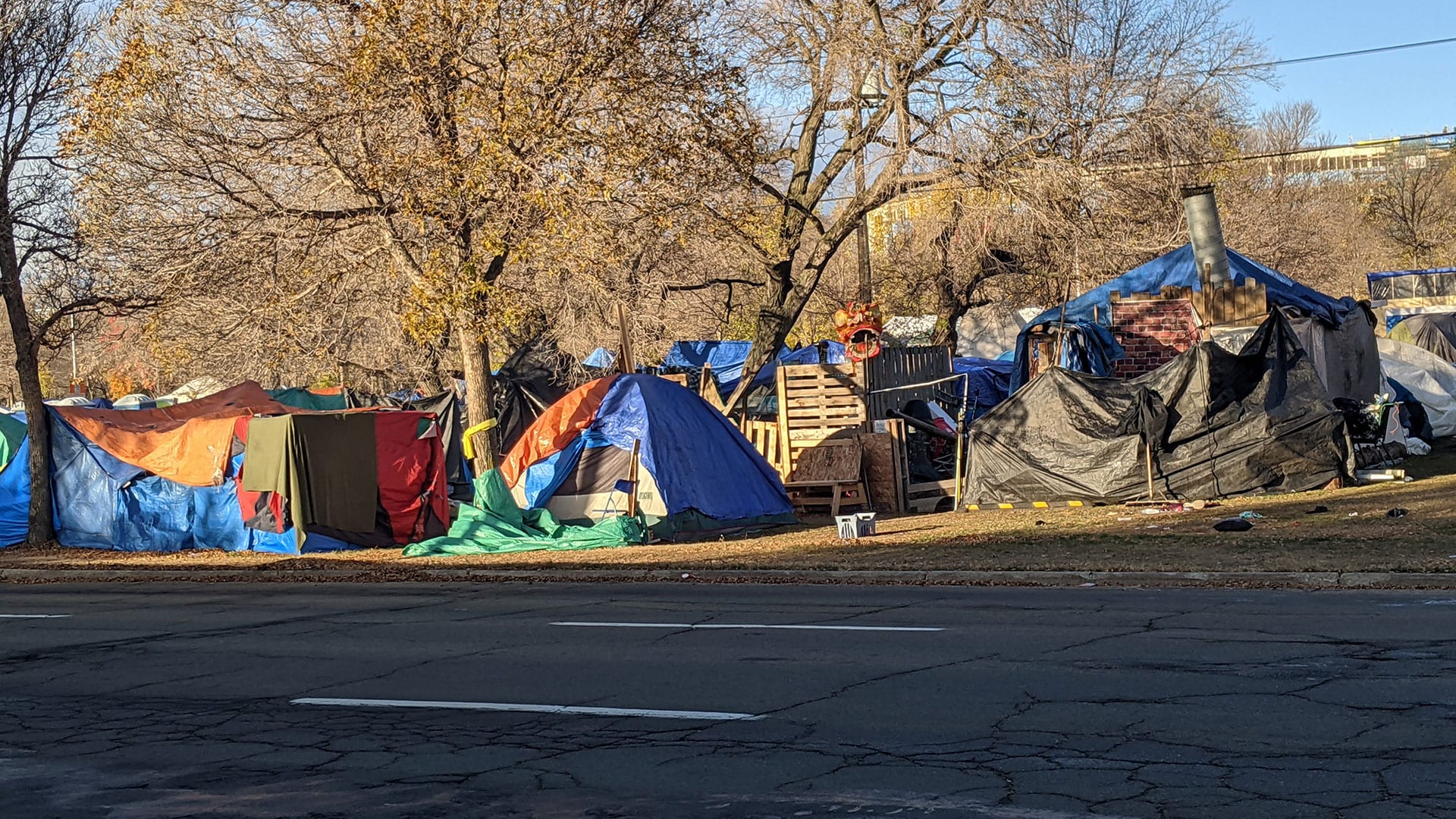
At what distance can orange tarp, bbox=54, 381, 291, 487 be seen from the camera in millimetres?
20531

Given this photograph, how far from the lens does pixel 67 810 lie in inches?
246

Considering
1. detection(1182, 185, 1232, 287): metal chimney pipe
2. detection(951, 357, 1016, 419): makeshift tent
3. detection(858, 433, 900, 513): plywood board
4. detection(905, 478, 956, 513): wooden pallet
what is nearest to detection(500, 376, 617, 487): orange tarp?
detection(858, 433, 900, 513): plywood board

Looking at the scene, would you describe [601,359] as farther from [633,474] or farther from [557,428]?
[633,474]

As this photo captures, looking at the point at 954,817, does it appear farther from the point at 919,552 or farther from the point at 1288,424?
the point at 1288,424

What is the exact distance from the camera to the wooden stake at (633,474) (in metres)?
19.5

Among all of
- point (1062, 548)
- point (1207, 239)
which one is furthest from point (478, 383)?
point (1207, 239)

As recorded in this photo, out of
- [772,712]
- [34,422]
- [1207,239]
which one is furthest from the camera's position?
[1207,239]

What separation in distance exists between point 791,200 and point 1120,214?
6737mm

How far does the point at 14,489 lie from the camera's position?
22906 millimetres

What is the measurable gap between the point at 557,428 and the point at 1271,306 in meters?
12.3

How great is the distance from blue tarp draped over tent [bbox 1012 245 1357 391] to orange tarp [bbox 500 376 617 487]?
8264 mm

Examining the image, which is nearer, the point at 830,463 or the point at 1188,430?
the point at 1188,430

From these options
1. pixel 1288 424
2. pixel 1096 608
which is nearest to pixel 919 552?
pixel 1096 608

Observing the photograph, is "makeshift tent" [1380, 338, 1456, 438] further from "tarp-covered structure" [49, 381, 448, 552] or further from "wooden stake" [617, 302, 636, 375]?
"tarp-covered structure" [49, 381, 448, 552]
